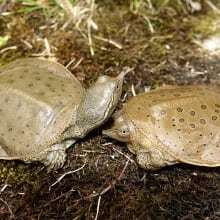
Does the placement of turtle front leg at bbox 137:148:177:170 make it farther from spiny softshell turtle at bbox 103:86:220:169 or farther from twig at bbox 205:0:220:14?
twig at bbox 205:0:220:14

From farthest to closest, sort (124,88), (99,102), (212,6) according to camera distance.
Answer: (212,6) → (124,88) → (99,102)

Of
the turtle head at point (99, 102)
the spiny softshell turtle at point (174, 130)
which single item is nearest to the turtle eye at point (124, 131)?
the spiny softshell turtle at point (174, 130)

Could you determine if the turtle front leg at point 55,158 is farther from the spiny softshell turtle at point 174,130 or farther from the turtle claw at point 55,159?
the spiny softshell turtle at point 174,130

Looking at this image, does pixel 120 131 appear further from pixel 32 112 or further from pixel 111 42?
pixel 111 42

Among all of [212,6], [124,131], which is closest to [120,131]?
[124,131]

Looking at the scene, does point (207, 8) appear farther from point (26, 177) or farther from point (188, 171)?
point (26, 177)

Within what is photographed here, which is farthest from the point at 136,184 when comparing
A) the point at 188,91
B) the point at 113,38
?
the point at 113,38

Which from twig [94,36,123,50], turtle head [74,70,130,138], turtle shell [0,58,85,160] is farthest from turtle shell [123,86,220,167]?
twig [94,36,123,50]
